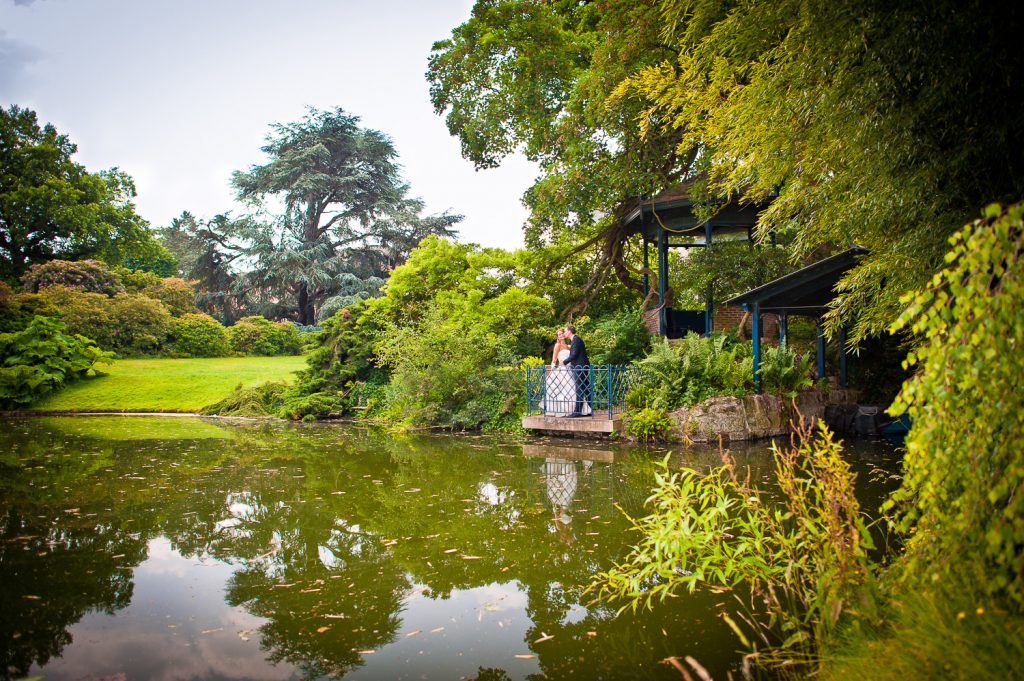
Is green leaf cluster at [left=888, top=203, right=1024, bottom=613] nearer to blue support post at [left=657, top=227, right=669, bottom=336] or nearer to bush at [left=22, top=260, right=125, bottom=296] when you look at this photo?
blue support post at [left=657, top=227, right=669, bottom=336]

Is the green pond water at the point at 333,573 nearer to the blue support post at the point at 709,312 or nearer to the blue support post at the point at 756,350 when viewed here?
the blue support post at the point at 756,350

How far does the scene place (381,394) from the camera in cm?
1839

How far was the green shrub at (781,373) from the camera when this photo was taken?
12.5m

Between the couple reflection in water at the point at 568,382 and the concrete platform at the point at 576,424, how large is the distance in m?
0.23

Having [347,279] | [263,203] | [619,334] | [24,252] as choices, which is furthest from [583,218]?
[24,252]

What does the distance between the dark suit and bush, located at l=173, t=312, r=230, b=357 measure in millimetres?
22263

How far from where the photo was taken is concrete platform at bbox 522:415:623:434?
39.4ft

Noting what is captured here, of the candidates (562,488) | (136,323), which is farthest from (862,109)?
(136,323)

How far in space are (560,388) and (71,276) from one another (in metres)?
24.9

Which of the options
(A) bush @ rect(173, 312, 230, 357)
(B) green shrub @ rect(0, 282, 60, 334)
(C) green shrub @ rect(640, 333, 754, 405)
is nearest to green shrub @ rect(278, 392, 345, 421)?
(C) green shrub @ rect(640, 333, 754, 405)

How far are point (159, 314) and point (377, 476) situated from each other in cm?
2317

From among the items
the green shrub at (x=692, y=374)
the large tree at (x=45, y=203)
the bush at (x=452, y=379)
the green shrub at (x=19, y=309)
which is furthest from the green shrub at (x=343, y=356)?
the large tree at (x=45, y=203)

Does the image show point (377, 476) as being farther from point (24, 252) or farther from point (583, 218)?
point (24, 252)

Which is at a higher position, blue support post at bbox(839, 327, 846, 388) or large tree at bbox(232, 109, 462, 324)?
large tree at bbox(232, 109, 462, 324)
